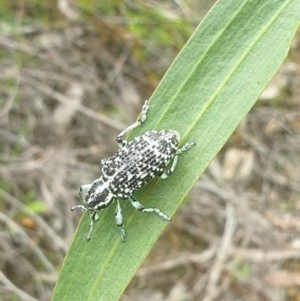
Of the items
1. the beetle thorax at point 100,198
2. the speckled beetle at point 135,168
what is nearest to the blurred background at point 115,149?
the beetle thorax at point 100,198

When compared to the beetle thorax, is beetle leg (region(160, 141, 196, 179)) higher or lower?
higher

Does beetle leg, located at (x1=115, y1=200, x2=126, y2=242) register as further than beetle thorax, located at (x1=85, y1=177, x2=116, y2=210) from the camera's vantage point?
No

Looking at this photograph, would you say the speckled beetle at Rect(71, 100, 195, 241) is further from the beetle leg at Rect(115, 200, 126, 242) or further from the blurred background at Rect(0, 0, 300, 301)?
the blurred background at Rect(0, 0, 300, 301)

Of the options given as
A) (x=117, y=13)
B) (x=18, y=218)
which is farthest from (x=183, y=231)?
(x=117, y=13)

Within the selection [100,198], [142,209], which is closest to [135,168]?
[142,209]

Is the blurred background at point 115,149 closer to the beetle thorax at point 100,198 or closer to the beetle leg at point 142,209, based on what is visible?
the beetle thorax at point 100,198

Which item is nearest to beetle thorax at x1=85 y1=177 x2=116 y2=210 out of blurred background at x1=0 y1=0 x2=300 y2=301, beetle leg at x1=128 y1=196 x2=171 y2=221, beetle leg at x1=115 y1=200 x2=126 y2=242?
beetle leg at x1=115 y1=200 x2=126 y2=242

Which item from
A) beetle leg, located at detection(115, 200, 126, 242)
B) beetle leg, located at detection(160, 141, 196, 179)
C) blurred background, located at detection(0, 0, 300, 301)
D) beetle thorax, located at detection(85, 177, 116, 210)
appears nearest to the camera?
beetle leg, located at detection(160, 141, 196, 179)

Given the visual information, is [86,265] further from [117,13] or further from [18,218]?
[117,13]
